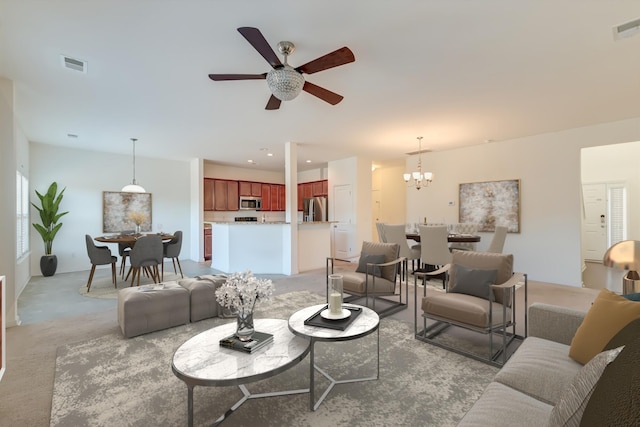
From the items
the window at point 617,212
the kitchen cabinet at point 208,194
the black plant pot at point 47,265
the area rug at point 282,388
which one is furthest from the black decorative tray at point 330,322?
the window at point 617,212

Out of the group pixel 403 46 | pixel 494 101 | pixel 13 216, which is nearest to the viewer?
pixel 403 46

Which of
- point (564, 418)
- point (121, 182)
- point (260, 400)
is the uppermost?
point (121, 182)

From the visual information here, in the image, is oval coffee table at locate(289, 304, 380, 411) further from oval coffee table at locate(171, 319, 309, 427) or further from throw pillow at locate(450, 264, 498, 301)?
throw pillow at locate(450, 264, 498, 301)

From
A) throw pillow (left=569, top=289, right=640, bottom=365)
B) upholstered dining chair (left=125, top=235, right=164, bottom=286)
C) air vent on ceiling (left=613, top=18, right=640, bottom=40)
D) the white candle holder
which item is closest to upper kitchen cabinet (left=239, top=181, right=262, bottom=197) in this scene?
upholstered dining chair (left=125, top=235, right=164, bottom=286)

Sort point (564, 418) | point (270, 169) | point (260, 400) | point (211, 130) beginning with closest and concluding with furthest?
point (564, 418), point (260, 400), point (211, 130), point (270, 169)

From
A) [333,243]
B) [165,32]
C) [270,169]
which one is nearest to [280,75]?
[165,32]

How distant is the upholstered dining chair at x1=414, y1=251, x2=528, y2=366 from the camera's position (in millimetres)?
2363

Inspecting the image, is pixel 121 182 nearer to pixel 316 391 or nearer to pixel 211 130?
pixel 211 130

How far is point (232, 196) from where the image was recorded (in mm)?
8414

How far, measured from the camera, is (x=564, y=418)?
88 cm

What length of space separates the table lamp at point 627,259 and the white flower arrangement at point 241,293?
2.45 meters

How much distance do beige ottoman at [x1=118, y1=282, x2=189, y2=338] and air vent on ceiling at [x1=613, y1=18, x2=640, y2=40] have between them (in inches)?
182

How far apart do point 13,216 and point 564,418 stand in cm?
503

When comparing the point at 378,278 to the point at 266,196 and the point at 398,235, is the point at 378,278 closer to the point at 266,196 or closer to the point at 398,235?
the point at 398,235
